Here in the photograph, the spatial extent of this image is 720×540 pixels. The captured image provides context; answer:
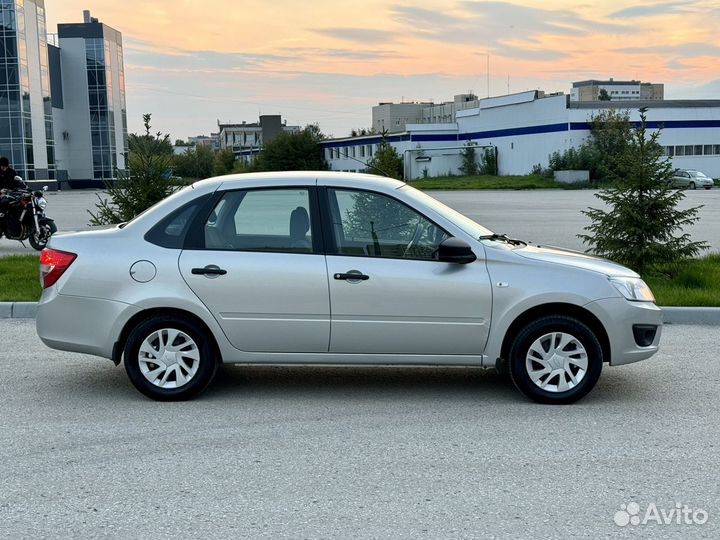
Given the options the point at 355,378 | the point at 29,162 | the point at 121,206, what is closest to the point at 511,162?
the point at 29,162

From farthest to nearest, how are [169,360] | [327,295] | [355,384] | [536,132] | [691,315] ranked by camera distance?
[536,132] → [691,315] → [355,384] → [169,360] → [327,295]

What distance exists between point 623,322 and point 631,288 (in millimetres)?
295

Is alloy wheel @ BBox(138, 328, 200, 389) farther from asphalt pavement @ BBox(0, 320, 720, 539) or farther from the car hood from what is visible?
the car hood

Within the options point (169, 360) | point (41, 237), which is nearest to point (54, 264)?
point (169, 360)

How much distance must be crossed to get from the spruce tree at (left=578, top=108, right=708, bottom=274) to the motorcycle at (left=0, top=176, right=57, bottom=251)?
10.6 metres

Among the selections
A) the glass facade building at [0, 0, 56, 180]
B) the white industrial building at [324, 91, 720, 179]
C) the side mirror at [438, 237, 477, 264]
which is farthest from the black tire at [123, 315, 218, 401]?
the glass facade building at [0, 0, 56, 180]

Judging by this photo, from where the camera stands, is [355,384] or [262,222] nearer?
[262,222]

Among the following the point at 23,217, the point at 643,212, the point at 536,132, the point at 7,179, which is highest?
the point at 536,132

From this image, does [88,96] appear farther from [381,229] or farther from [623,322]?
[623,322]

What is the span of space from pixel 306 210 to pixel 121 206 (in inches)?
323

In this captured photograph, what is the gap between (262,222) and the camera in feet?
22.1

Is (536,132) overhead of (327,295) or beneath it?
overhead

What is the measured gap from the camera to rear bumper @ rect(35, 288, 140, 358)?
21.7ft

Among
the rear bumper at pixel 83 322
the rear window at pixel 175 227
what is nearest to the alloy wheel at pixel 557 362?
the rear window at pixel 175 227
